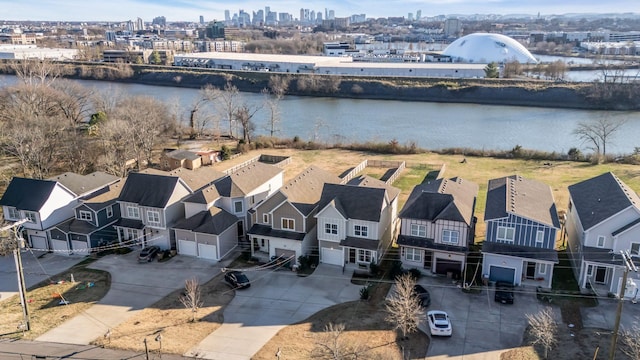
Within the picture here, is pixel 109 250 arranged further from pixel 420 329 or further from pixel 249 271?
pixel 420 329

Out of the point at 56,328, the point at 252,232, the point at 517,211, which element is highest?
the point at 517,211

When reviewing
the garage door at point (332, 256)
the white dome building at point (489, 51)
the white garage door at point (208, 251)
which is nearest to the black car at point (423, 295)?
the garage door at point (332, 256)

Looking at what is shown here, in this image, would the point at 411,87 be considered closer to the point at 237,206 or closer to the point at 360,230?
the point at 237,206

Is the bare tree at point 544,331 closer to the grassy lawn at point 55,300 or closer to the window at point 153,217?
the grassy lawn at point 55,300

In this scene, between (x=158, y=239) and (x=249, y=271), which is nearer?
(x=249, y=271)

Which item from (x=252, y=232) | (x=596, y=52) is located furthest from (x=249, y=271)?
(x=596, y=52)

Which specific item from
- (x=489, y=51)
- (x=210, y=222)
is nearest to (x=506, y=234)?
(x=210, y=222)

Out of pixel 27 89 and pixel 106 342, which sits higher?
pixel 27 89
